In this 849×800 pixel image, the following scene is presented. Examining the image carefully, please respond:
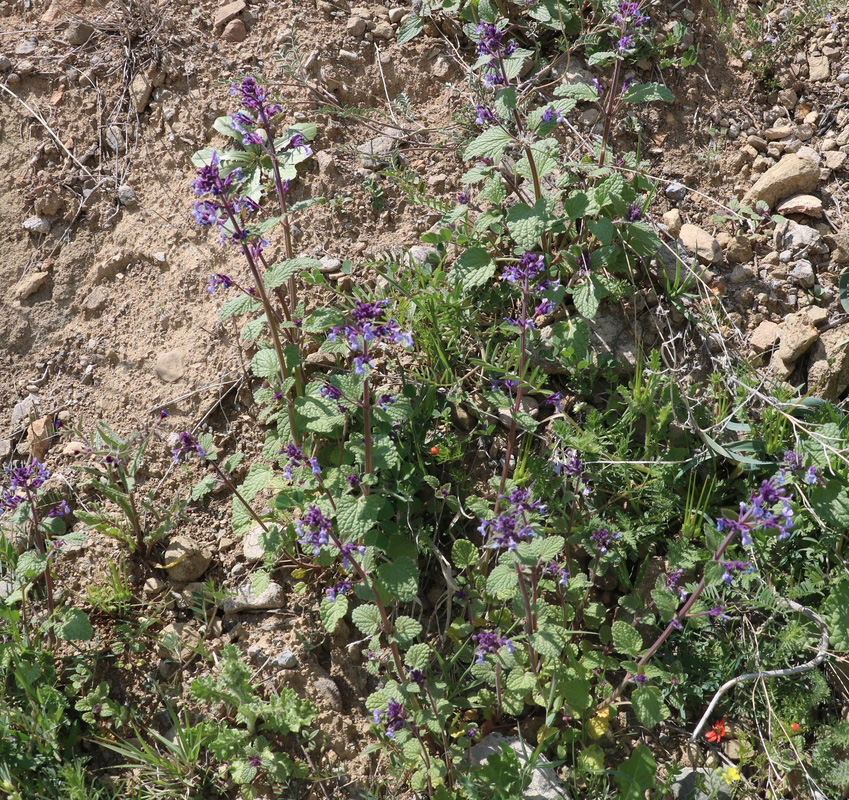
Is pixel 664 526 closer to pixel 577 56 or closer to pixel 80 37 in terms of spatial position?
pixel 577 56

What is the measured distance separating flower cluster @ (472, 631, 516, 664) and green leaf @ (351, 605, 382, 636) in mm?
383

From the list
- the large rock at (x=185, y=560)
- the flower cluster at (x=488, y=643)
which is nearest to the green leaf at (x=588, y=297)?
the flower cluster at (x=488, y=643)

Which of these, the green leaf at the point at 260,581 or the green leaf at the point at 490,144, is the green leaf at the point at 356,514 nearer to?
the green leaf at the point at 260,581

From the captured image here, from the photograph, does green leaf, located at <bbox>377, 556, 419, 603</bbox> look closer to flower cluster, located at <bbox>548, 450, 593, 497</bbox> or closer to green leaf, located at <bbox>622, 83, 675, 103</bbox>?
flower cluster, located at <bbox>548, 450, 593, 497</bbox>

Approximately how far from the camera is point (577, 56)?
4.17 metres

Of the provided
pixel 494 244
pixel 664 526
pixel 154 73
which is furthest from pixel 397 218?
pixel 664 526

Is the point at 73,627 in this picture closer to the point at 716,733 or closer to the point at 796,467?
the point at 716,733

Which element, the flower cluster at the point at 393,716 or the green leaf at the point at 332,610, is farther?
the green leaf at the point at 332,610

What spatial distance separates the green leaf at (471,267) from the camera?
346 centimetres

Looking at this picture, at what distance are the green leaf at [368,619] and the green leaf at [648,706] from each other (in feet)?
3.37

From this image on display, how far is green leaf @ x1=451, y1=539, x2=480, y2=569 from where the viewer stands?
3.14 meters

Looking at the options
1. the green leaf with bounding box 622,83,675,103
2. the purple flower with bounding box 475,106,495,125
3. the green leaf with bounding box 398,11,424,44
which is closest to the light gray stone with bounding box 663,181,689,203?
the green leaf with bounding box 622,83,675,103

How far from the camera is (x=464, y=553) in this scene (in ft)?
10.3

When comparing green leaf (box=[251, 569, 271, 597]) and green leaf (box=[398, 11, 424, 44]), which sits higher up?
green leaf (box=[398, 11, 424, 44])
